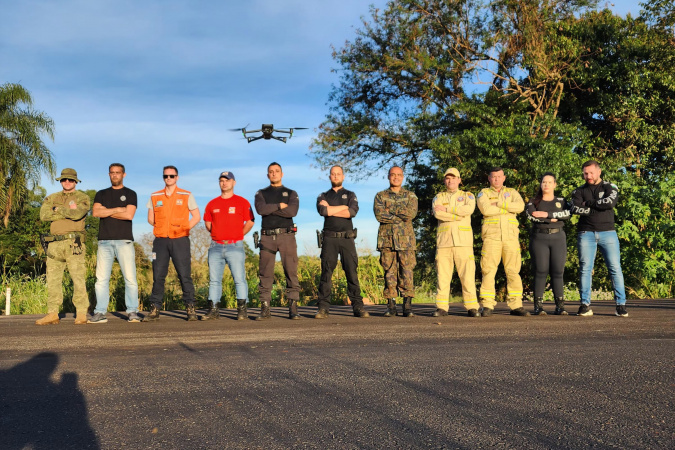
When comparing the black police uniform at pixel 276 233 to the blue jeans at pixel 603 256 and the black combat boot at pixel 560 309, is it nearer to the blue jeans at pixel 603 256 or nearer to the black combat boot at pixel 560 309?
the black combat boot at pixel 560 309

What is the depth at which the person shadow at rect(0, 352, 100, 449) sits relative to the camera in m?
2.98

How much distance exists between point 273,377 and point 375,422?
4.49 feet

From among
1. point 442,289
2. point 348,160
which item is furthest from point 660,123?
point 442,289

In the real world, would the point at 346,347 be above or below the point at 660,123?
below

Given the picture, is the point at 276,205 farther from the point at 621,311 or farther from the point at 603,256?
the point at 621,311

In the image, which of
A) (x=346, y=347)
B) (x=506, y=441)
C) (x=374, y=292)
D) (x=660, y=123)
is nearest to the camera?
(x=506, y=441)

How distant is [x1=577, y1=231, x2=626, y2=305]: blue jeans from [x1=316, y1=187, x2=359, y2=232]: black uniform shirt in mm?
3409

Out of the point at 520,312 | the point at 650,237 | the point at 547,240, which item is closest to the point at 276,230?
the point at 520,312

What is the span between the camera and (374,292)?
15.1m

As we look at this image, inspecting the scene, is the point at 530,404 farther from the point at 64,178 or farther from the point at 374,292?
the point at 374,292

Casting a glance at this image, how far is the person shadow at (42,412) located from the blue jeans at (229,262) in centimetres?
→ 430

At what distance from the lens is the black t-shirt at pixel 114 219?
9.05 metres

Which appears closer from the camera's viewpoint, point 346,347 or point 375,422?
point 375,422

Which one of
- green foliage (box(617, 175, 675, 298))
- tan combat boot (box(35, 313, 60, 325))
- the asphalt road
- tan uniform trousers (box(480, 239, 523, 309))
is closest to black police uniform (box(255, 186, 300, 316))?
the asphalt road
